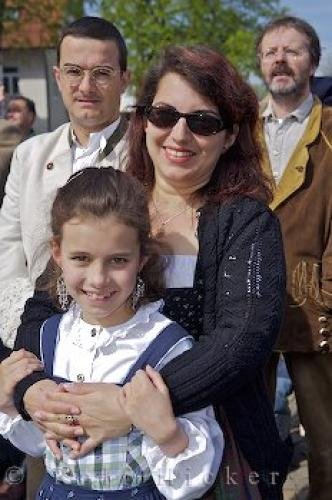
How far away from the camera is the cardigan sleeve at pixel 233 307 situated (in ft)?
6.54

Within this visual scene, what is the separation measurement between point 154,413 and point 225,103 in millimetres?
808

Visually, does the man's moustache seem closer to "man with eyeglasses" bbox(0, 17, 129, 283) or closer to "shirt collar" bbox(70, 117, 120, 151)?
"man with eyeglasses" bbox(0, 17, 129, 283)

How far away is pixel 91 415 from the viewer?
1.99 meters

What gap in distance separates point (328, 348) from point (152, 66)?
203cm

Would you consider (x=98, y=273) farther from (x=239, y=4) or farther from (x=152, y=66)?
(x=239, y=4)

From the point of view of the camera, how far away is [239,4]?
28391mm

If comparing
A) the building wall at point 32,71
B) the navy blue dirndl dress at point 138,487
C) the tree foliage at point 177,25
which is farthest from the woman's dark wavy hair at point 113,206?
the building wall at point 32,71

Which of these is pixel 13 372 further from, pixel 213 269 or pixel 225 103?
pixel 225 103

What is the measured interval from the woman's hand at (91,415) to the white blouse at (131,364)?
6cm

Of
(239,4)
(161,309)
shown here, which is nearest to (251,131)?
(161,309)

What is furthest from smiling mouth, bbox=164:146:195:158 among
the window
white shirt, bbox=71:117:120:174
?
the window

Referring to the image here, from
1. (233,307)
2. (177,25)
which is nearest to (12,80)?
(177,25)

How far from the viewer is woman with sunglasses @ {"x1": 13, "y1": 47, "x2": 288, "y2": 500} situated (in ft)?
Result: 6.58

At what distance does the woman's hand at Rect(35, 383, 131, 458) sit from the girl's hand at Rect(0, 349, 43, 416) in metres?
0.15
